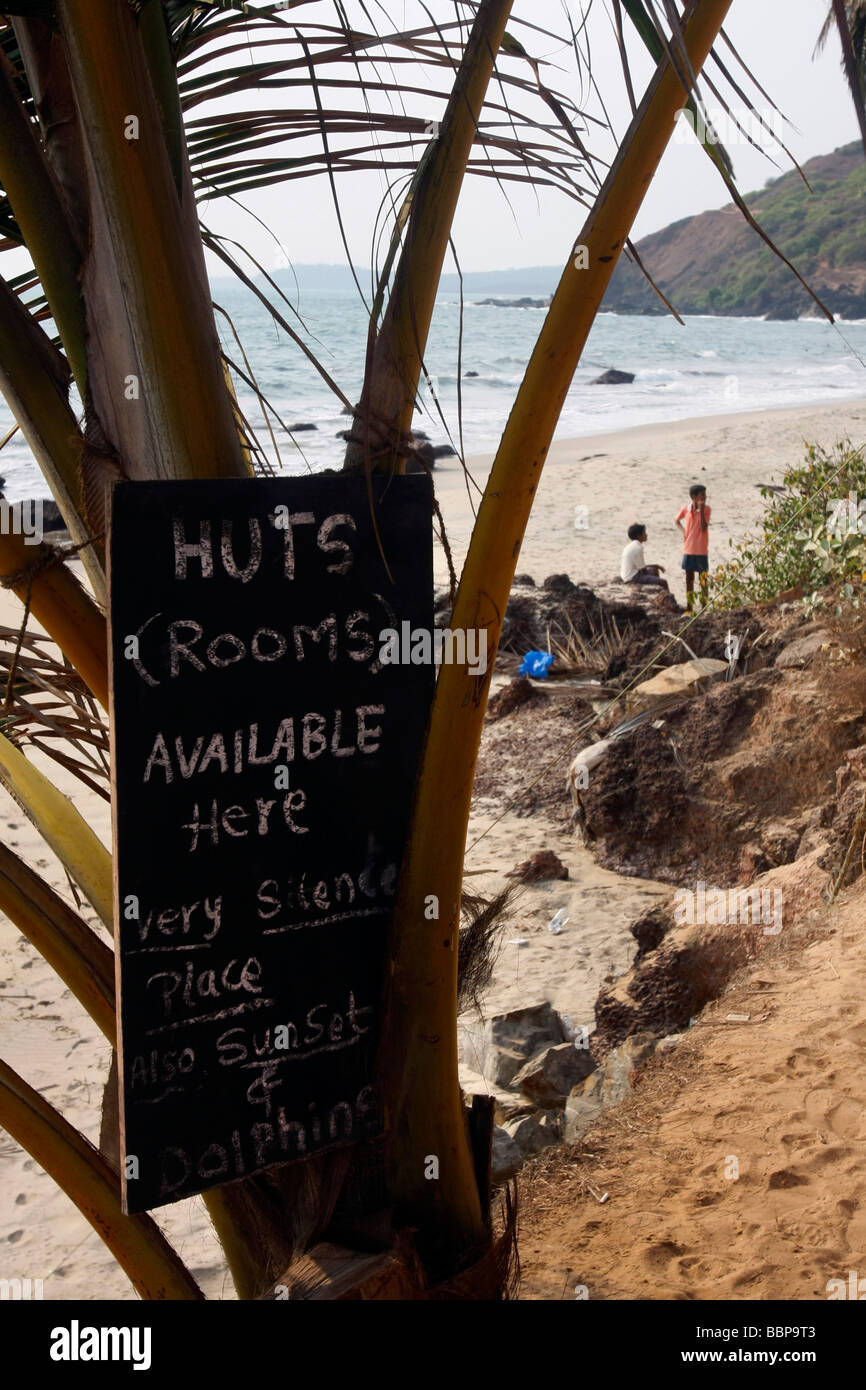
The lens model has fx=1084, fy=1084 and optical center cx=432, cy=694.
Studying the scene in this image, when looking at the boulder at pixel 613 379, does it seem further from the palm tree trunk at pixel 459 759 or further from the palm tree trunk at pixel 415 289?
the palm tree trunk at pixel 459 759

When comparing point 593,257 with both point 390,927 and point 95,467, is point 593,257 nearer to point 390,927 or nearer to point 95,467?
point 95,467

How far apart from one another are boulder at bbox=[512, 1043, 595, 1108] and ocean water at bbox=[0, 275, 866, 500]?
796 cm

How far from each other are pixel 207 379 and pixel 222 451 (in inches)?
3.9

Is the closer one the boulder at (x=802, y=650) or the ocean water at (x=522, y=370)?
the boulder at (x=802, y=650)

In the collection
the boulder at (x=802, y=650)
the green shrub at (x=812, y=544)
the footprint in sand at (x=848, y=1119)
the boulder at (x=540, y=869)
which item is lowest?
the boulder at (x=540, y=869)

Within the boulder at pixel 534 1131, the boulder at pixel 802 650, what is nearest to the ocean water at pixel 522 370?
the boulder at pixel 802 650

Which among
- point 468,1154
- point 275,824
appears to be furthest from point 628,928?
point 275,824

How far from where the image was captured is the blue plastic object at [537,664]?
26.5ft

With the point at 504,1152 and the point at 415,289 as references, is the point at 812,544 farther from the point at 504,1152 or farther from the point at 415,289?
the point at 415,289

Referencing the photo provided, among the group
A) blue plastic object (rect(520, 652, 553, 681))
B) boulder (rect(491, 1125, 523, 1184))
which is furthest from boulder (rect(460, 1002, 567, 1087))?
blue plastic object (rect(520, 652, 553, 681))

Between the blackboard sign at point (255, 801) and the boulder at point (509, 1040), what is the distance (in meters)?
2.55

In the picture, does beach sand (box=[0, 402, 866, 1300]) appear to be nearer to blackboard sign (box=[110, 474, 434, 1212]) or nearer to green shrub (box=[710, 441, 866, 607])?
blackboard sign (box=[110, 474, 434, 1212])

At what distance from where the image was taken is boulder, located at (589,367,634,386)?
122 ft

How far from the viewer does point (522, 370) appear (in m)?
39.6
